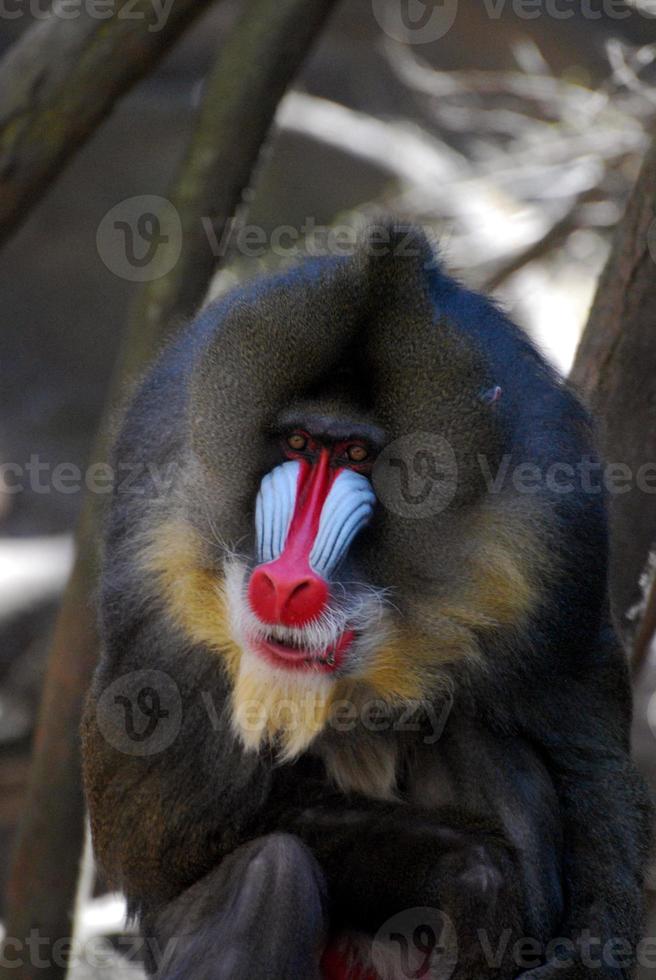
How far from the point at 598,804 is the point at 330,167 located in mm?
9801

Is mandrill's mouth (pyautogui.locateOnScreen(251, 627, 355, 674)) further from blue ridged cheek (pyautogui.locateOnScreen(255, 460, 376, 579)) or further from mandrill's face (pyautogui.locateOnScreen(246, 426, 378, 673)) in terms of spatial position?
blue ridged cheek (pyautogui.locateOnScreen(255, 460, 376, 579))

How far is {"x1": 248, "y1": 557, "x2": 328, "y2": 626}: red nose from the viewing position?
9.20ft

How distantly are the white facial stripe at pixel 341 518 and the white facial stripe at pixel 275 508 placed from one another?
8 cm

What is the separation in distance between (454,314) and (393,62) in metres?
9.33

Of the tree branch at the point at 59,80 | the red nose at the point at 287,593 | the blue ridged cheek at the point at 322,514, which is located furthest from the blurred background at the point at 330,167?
the red nose at the point at 287,593

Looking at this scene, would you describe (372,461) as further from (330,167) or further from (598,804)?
(330,167)

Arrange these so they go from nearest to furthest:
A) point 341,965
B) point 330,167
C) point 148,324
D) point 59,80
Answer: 1. point 341,965
2. point 59,80
3. point 148,324
4. point 330,167

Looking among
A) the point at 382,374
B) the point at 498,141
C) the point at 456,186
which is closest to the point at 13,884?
the point at 382,374

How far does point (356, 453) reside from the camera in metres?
3.12

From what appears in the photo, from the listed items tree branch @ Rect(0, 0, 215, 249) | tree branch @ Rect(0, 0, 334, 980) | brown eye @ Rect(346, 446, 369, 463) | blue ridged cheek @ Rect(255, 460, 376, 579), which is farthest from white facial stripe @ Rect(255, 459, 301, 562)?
tree branch @ Rect(0, 0, 215, 249)

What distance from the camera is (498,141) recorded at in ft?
39.5

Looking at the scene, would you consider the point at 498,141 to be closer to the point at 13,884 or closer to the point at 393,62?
the point at 393,62

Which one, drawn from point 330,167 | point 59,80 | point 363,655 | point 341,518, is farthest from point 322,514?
point 330,167

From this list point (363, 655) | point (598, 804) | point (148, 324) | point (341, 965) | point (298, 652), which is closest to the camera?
point (298, 652)
